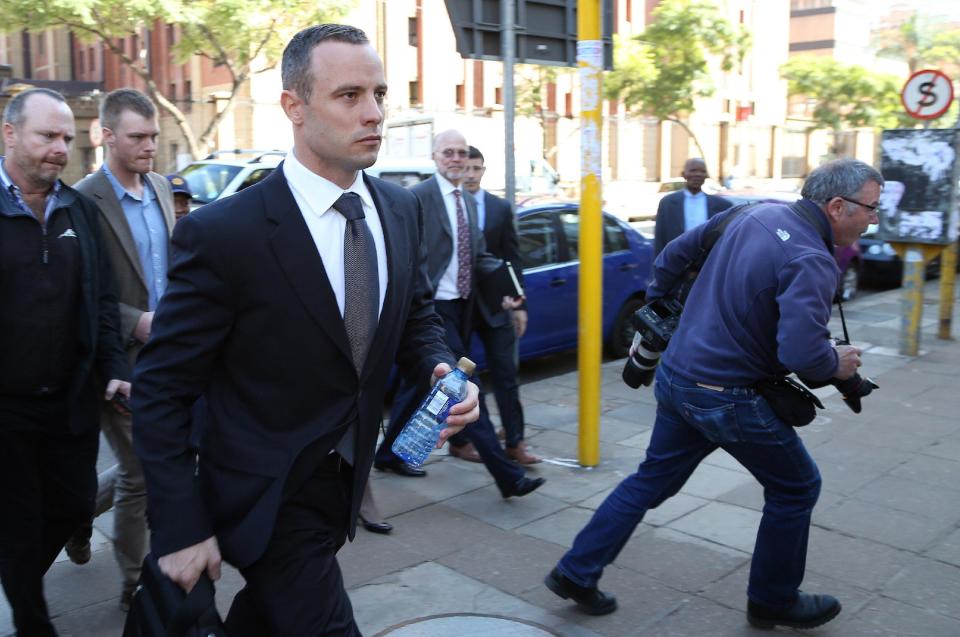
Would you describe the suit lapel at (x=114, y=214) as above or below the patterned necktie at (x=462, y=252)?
above

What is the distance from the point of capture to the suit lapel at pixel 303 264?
2039mm

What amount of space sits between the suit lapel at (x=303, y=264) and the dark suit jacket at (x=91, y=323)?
4.82ft

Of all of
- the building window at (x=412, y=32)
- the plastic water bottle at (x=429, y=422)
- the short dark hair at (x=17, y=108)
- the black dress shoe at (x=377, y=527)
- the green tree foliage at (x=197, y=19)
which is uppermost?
the building window at (x=412, y=32)

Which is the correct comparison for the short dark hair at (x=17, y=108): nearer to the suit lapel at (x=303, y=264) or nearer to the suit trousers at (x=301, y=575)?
the suit lapel at (x=303, y=264)

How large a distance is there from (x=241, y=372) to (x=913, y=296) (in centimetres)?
863

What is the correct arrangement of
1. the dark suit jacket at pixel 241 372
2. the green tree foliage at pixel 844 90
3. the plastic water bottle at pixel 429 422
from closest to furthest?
the dark suit jacket at pixel 241 372
the plastic water bottle at pixel 429 422
the green tree foliage at pixel 844 90

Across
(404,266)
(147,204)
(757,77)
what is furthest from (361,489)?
(757,77)

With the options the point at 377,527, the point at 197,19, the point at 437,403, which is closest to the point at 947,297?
the point at 377,527

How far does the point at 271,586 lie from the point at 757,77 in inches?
2448

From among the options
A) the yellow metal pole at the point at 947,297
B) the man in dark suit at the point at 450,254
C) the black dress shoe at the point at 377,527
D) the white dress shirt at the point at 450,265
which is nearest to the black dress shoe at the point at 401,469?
the man in dark suit at the point at 450,254

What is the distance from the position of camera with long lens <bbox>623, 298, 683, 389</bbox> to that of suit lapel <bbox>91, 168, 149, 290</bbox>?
6.74 ft

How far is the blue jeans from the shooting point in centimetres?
335

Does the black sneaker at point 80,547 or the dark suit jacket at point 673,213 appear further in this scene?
the dark suit jacket at point 673,213

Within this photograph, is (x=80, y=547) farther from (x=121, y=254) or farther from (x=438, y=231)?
(x=438, y=231)
